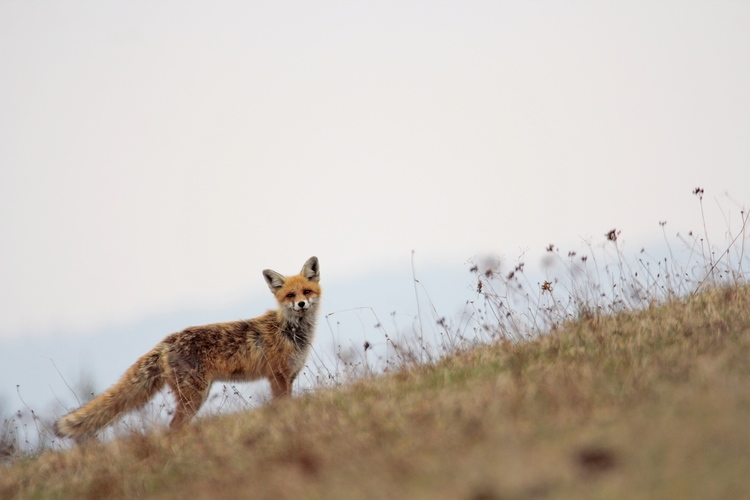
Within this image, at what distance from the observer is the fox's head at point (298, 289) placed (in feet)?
31.5

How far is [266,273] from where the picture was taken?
9984 mm

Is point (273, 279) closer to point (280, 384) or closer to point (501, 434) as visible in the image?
point (280, 384)

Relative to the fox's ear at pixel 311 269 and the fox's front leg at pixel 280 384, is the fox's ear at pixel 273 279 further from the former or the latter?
the fox's front leg at pixel 280 384

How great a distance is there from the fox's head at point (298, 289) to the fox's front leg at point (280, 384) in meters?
0.95

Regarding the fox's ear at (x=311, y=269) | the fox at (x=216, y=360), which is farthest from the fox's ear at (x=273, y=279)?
the fox's ear at (x=311, y=269)

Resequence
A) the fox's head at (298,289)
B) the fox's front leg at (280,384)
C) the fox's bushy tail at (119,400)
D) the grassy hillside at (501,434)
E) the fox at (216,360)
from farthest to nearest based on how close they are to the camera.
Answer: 1. the fox's head at (298,289)
2. the fox's front leg at (280,384)
3. the fox at (216,360)
4. the fox's bushy tail at (119,400)
5. the grassy hillside at (501,434)

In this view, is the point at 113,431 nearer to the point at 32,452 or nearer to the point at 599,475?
the point at 32,452

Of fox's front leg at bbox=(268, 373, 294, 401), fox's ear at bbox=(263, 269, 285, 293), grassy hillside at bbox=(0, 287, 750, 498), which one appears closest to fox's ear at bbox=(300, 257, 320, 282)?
fox's ear at bbox=(263, 269, 285, 293)

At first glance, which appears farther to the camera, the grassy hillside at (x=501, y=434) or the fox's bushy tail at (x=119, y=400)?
the fox's bushy tail at (x=119, y=400)

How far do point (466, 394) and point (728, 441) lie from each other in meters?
2.10

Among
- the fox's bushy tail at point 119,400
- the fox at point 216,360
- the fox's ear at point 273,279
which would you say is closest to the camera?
the fox's bushy tail at point 119,400

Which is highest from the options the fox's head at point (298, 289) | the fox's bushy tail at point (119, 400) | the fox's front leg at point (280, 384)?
the fox's head at point (298, 289)

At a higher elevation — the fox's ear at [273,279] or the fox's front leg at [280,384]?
the fox's ear at [273,279]

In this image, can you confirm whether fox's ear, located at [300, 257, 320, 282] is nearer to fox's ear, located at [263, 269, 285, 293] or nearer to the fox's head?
A: the fox's head
